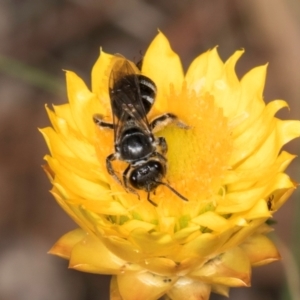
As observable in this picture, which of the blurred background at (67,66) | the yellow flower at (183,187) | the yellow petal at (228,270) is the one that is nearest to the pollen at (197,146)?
the yellow flower at (183,187)

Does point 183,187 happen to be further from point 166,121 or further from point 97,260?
point 97,260

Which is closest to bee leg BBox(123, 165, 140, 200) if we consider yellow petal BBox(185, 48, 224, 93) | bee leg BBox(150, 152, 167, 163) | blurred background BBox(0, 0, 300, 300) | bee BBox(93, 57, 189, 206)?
bee BBox(93, 57, 189, 206)

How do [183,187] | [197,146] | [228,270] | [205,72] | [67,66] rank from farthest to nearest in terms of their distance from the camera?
[67,66]
[205,72]
[197,146]
[183,187]
[228,270]

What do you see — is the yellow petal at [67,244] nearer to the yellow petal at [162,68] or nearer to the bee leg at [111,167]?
the bee leg at [111,167]

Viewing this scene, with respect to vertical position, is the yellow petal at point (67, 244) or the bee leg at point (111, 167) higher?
the bee leg at point (111, 167)

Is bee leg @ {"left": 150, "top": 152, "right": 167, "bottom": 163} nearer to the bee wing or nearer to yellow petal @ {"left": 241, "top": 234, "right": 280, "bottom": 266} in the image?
the bee wing

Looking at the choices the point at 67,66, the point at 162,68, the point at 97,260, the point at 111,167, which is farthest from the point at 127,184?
the point at 67,66
